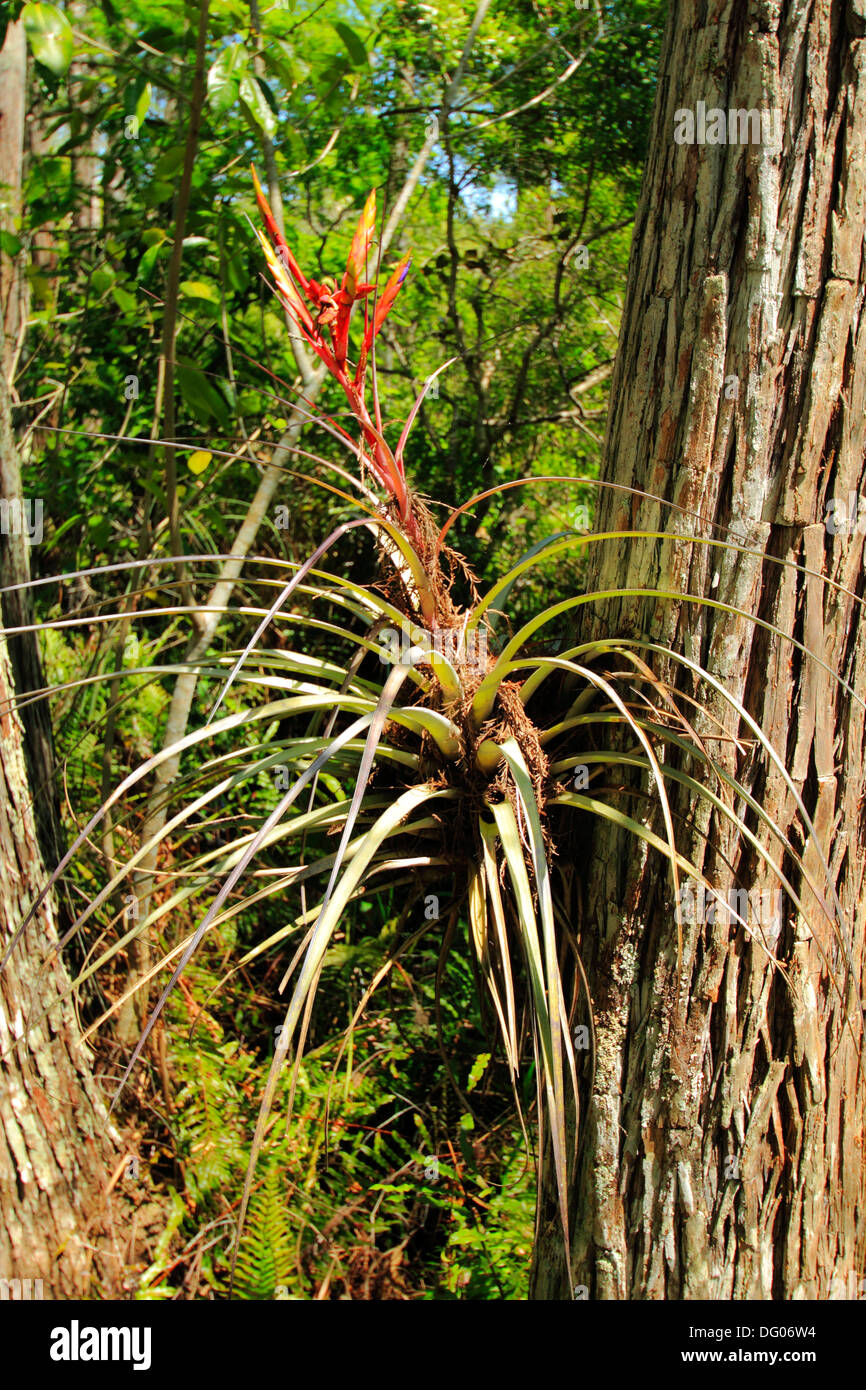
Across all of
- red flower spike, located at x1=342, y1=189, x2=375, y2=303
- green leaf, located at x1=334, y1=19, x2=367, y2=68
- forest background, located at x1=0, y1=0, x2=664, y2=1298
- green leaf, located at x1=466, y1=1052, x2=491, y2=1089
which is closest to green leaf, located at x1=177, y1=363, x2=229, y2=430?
forest background, located at x1=0, y1=0, x2=664, y2=1298

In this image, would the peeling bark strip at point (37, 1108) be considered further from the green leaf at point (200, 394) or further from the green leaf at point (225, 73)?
the green leaf at point (225, 73)

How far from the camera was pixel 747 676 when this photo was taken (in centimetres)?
133

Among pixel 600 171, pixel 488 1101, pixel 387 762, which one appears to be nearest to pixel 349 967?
pixel 488 1101

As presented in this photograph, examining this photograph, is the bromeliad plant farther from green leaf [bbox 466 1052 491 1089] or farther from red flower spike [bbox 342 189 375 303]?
green leaf [bbox 466 1052 491 1089]

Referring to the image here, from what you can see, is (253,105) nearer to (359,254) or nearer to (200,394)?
(200,394)

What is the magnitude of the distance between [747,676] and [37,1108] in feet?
6.31

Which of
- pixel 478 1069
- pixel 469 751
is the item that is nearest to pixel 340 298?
pixel 469 751

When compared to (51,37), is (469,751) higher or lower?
lower

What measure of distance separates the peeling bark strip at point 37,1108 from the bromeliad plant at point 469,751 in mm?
849

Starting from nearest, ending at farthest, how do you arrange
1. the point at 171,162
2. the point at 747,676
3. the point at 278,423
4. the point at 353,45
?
the point at 747,676, the point at 171,162, the point at 353,45, the point at 278,423

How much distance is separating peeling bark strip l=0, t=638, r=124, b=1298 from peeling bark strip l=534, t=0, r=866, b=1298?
1.40 meters

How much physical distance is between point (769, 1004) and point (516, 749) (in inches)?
20.0

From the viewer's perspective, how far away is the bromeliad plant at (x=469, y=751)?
1.23 m

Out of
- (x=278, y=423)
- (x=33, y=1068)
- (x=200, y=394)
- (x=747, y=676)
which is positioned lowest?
(x=33, y=1068)
